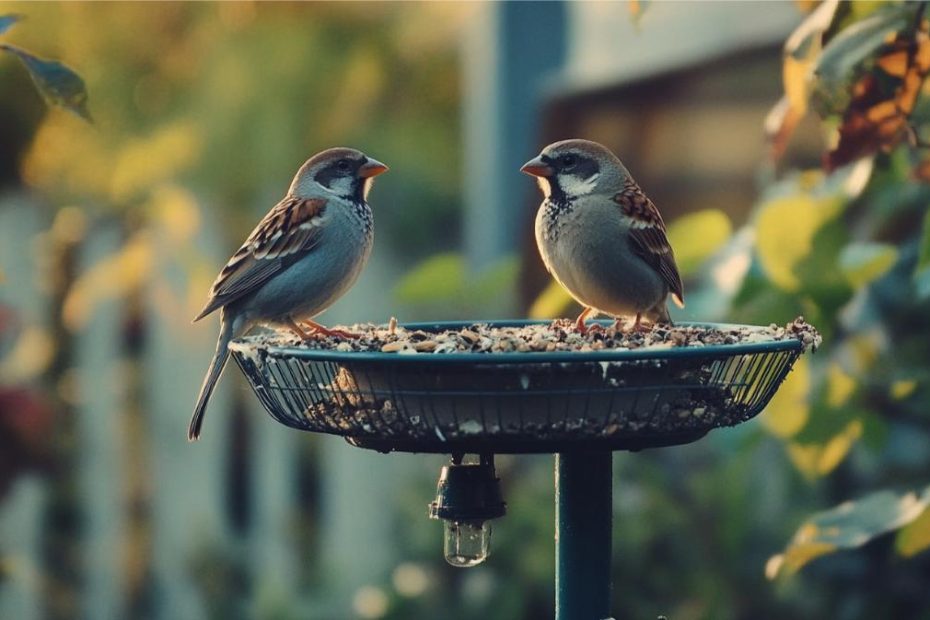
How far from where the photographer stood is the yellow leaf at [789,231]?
2.51 metres

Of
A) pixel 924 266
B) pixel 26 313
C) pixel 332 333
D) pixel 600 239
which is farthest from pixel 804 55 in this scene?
pixel 26 313

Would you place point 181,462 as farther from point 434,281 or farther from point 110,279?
point 434,281

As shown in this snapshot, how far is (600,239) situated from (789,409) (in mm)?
519

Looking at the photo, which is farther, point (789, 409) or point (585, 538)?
point (789, 409)

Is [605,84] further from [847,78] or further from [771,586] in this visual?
[847,78]

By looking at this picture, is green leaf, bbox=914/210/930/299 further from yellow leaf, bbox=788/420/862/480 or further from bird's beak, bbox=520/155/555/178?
bird's beak, bbox=520/155/555/178

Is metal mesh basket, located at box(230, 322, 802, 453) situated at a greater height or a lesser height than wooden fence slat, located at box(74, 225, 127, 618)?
lesser

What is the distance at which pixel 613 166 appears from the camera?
116 inches

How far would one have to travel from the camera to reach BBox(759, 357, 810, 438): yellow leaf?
2693mm

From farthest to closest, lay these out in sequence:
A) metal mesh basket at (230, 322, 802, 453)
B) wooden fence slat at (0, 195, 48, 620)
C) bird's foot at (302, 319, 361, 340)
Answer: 1. wooden fence slat at (0, 195, 48, 620)
2. bird's foot at (302, 319, 361, 340)
3. metal mesh basket at (230, 322, 802, 453)

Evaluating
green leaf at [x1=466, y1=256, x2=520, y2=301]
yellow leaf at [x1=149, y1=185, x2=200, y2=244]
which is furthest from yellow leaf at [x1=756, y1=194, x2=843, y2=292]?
yellow leaf at [x1=149, y1=185, x2=200, y2=244]

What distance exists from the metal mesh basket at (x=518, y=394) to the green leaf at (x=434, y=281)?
0.72 m

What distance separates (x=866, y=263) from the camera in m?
2.49

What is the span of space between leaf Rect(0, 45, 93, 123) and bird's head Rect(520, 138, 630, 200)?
1029 mm
